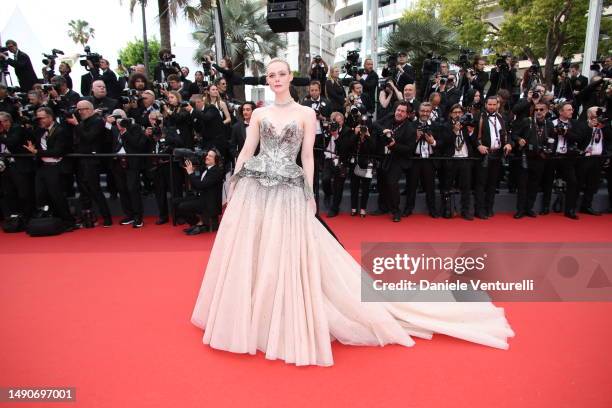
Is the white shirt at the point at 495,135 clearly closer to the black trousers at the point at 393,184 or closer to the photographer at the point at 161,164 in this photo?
the black trousers at the point at 393,184

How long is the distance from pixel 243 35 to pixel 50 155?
1592 cm

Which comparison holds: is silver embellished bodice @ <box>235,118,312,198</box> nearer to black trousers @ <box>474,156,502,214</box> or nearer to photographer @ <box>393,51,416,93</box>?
black trousers @ <box>474,156,502,214</box>

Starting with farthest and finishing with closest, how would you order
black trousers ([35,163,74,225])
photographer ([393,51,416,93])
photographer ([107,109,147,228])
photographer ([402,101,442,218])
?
photographer ([393,51,416,93])
photographer ([402,101,442,218])
photographer ([107,109,147,228])
black trousers ([35,163,74,225])

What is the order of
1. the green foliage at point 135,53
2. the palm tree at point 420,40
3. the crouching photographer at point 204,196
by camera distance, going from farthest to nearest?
the green foliage at point 135,53, the palm tree at point 420,40, the crouching photographer at point 204,196

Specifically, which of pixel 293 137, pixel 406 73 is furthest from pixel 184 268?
pixel 406 73

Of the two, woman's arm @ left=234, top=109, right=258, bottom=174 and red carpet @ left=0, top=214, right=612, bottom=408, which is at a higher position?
woman's arm @ left=234, top=109, right=258, bottom=174

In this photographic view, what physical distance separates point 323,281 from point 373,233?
307cm

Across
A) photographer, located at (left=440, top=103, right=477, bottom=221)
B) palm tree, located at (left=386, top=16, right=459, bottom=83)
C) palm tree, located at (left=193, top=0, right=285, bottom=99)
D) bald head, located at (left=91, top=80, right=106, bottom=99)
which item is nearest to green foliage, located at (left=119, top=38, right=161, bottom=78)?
palm tree, located at (left=193, top=0, right=285, bottom=99)

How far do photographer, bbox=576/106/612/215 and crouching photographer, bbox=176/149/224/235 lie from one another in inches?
222

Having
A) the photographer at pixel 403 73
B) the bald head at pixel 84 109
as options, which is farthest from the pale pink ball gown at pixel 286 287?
the photographer at pixel 403 73

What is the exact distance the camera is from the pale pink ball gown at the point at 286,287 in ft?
8.43

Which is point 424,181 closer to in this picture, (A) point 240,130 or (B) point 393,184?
(B) point 393,184

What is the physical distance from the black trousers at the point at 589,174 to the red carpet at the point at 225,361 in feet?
13.2

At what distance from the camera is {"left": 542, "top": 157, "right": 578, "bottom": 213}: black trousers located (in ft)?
21.6
